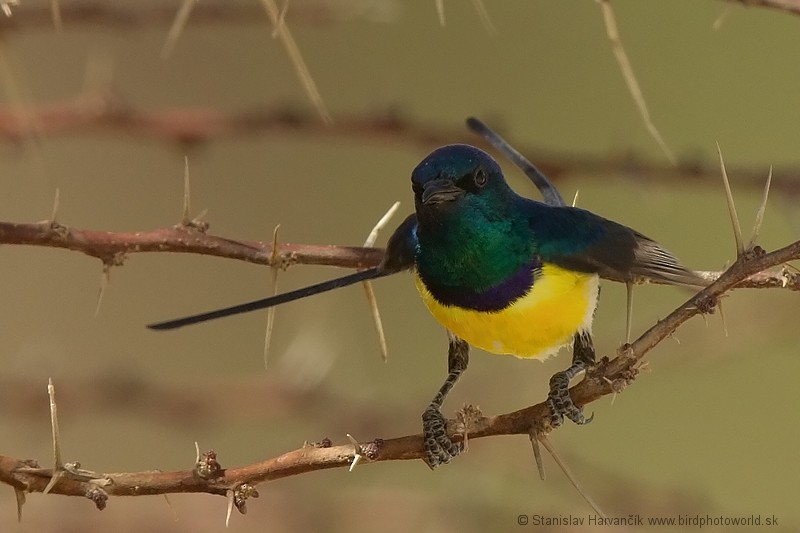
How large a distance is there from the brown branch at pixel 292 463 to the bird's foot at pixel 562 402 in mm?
72

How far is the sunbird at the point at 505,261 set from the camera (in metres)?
1.37

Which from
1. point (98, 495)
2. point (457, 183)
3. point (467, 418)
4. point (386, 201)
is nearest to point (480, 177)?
point (457, 183)

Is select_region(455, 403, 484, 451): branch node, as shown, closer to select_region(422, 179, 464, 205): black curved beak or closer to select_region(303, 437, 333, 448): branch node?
select_region(303, 437, 333, 448): branch node

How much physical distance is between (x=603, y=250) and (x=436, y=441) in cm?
35

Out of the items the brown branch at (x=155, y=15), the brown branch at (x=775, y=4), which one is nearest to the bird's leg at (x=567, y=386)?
the brown branch at (x=775, y=4)

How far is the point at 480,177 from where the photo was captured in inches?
56.9

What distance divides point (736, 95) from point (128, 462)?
244cm

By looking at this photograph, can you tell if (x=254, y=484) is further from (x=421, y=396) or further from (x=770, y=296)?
(x=421, y=396)

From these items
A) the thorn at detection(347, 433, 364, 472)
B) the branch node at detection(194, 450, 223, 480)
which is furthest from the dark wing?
the branch node at detection(194, 450, 223, 480)

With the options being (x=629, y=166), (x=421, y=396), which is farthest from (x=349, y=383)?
(x=629, y=166)

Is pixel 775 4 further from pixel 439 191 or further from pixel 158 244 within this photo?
pixel 158 244

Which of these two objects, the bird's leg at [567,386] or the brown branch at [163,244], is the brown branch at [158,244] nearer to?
the brown branch at [163,244]

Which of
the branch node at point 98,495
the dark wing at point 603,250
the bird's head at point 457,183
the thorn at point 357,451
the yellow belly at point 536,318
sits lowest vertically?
the branch node at point 98,495

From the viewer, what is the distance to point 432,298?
4.69ft
